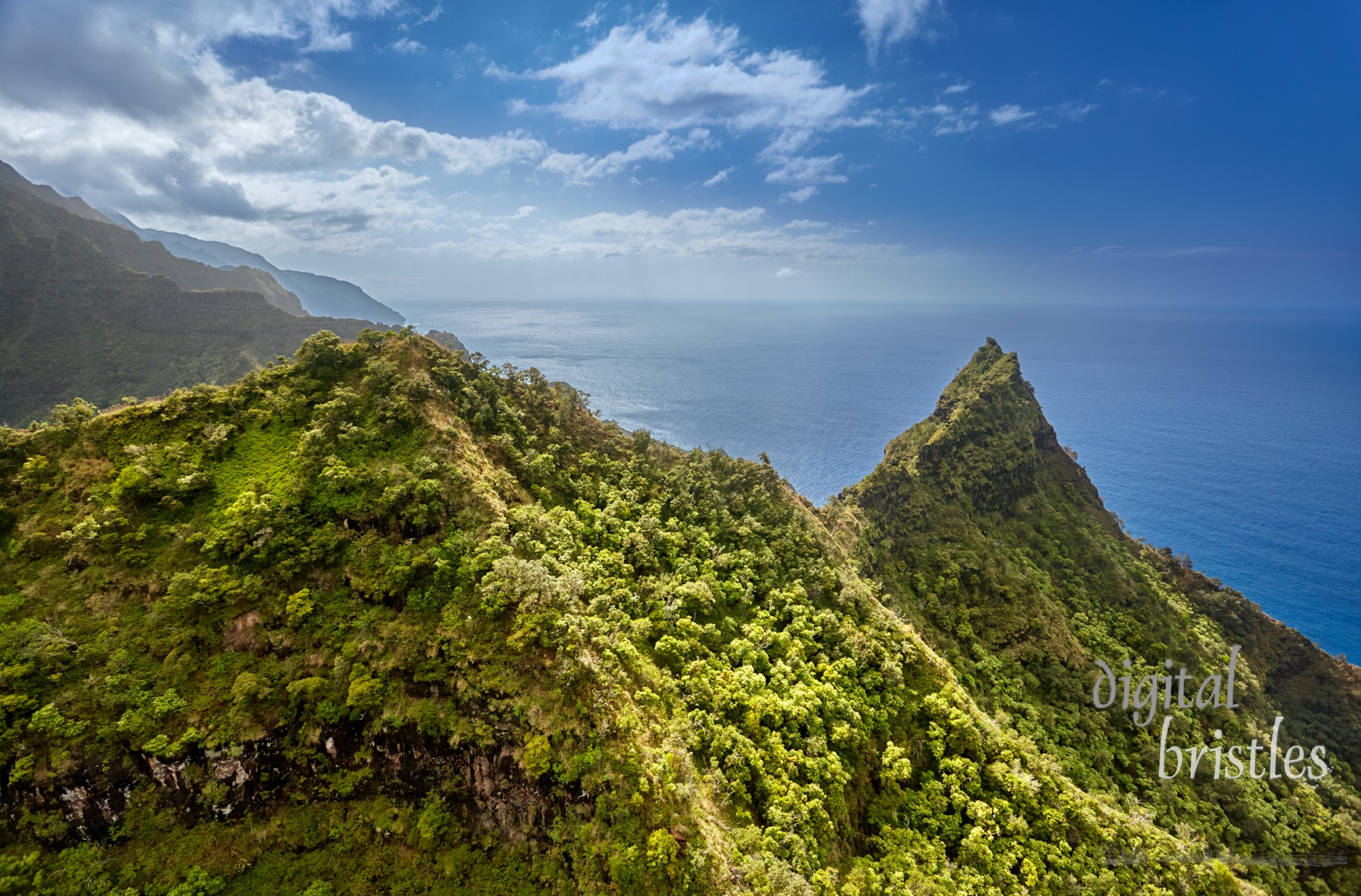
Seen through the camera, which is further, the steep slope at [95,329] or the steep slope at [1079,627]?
the steep slope at [95,329]

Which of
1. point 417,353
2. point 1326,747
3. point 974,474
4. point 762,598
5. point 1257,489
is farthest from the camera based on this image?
point 1257,489

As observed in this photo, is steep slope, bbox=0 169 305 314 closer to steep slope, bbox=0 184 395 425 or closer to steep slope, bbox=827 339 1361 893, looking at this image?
steep slope, bbox=0 184 395 425

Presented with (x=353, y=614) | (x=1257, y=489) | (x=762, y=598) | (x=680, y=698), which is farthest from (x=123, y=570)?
(x=1257, y=489)

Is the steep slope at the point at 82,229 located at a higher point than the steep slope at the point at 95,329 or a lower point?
higher

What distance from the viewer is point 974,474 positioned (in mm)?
69000

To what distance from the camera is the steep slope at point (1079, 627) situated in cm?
4353

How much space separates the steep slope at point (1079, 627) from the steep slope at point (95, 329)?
15668cm

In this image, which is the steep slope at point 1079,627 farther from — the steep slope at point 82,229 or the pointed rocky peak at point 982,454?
the steep slope at point 82,229

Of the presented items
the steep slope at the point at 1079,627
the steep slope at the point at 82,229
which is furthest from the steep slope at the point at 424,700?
the steep slope at the point at 82,229

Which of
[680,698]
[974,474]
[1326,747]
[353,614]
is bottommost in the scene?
[1326,747]

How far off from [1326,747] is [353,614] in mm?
98007

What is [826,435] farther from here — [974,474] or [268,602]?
[268,602]

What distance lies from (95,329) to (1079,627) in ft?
663

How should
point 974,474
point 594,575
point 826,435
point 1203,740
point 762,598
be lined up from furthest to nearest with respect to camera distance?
point 826,435 < point 974,474 < point 1203,740 < point 762,598 < point 594,575
